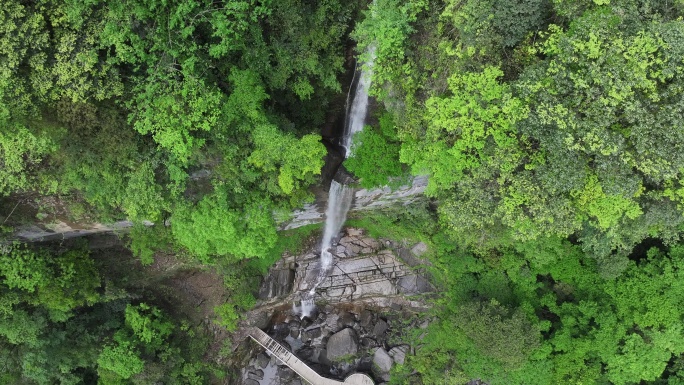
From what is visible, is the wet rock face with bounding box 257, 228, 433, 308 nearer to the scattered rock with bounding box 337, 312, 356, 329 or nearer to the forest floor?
the scattered rock with bounding box 337, 312, 356, 329

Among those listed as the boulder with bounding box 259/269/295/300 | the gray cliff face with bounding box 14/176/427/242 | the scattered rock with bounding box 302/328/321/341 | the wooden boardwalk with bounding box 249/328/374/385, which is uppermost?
the gray cliff face with bounding box 14/176/427/242

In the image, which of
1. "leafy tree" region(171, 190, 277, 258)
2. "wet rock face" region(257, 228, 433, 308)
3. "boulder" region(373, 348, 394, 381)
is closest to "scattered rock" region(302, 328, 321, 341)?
"wet rock face" region(257, 228, 433, 308)

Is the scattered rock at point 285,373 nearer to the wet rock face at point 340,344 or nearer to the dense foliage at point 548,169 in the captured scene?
the wet rock face at point 340,344

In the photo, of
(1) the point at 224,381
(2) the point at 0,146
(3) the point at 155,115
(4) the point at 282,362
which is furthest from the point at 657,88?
(1) the point at 224,381

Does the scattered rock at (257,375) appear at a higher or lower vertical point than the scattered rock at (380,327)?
lower

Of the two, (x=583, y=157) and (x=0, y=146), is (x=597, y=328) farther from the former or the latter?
(x=0, y=146)

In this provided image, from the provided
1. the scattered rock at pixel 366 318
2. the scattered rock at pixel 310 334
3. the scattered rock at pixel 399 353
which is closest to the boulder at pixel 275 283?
the scattered rock at pixel 310 334
